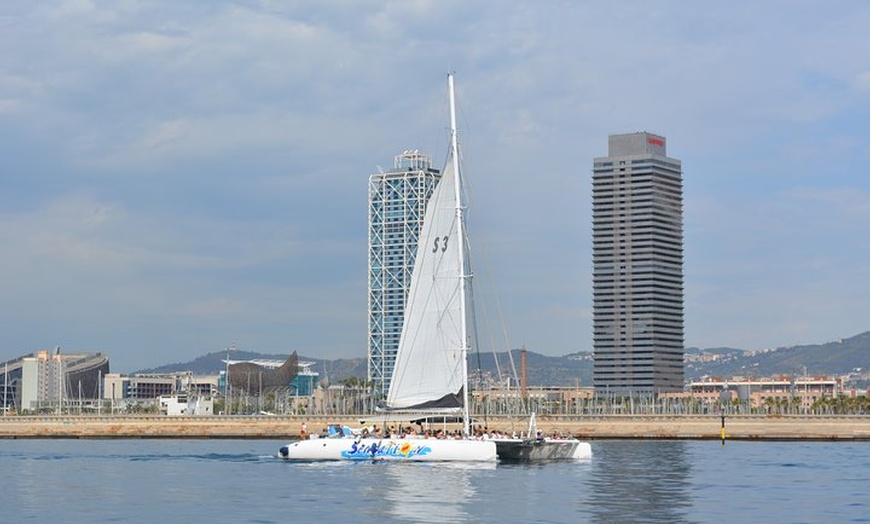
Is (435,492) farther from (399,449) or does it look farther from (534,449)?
(534,449)

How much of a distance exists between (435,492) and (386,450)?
2093cm

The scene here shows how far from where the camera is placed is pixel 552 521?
56750 millimetres

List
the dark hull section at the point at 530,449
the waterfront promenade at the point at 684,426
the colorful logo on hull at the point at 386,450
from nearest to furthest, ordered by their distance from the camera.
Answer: the colorful logo on hull at the point at 386,450, the dark hull section at the point at 530,449, the waterfront promenade at the point at 684,426

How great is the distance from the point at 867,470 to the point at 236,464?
43325 millimetres

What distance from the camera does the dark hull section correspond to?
91.4 m

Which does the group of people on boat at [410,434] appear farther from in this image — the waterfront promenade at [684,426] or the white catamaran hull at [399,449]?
the waterfront promenade at [684,426]

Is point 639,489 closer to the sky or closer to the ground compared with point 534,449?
closer to the ground

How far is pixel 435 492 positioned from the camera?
6925 cm

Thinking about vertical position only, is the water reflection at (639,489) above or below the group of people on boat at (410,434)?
below

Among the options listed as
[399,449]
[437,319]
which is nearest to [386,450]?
[399,449]

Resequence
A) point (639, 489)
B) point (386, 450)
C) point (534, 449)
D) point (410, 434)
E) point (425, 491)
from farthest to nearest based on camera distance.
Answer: point (534, 449), point (410, 434), point (386, 450), point (639, 489), point (425, 491)

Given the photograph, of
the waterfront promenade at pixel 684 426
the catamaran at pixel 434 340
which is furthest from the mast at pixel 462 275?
the waterfront promenade at pixel 684 426

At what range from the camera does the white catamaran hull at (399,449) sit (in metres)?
87.5

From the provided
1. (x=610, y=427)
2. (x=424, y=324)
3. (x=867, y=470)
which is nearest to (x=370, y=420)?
(x=424, y=324)
